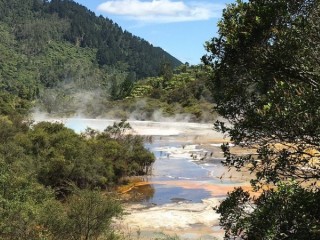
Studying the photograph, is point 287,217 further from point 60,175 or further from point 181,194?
point 60,175

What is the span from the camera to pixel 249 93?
8.27 metres

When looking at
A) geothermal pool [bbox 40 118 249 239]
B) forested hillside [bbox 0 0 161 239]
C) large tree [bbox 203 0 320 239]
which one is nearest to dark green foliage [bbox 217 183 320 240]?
large tree [bbox 203 0 320 239]

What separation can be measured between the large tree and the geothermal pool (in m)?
2.56

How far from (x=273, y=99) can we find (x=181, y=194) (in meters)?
27.8

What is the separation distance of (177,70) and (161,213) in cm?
12949

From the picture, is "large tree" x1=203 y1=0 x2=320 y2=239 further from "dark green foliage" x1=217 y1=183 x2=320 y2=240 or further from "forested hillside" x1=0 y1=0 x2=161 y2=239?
"forested hillside" x1=0 y1=0 x2=161 y2=239

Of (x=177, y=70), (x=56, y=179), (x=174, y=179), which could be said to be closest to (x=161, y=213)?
(x=56, y=179)

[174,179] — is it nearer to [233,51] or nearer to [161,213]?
[161,213]

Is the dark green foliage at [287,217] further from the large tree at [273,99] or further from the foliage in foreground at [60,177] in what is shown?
the foliage in foreground at [60,177]

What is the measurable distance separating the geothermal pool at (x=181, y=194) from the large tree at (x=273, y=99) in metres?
2.56

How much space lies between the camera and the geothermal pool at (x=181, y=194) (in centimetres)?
2458

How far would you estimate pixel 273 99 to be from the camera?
6.44 metres

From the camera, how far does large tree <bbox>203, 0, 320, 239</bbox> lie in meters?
6.29

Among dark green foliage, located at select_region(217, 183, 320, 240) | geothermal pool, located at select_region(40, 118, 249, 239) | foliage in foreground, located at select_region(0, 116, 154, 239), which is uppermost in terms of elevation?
dark green foliage, located at select_region(217, 183, 320, 240)
